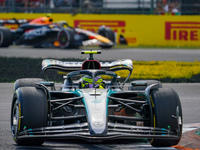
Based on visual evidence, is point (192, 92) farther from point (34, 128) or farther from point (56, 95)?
point (34, 128)

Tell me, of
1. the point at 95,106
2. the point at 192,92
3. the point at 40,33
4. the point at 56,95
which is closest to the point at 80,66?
the point at 56,95

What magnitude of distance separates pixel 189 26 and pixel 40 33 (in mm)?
7177

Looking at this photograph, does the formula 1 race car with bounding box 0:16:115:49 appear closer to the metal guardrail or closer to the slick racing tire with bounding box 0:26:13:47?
the slick racing tire with bounding box 0:26:13:47

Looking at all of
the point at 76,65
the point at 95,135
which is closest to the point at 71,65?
the point at 76,65

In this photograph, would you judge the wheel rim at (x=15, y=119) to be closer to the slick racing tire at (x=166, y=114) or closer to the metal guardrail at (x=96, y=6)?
the slick racing tire at (x=166, y=114)

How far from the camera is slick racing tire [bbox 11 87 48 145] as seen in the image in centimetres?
595

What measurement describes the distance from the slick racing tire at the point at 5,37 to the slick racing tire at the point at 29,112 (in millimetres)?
17129

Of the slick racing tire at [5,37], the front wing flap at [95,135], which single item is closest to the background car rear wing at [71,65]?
the front wing flap at [95,135]

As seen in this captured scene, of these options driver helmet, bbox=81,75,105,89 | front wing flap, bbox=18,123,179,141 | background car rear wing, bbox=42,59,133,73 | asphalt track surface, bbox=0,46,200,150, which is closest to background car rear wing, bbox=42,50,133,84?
background car rear wing, bbox=42,59,133,73

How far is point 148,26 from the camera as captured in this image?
25.6m

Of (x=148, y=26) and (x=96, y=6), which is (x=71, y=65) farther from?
(x=96, y=6)

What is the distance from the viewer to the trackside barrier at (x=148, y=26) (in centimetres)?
2509

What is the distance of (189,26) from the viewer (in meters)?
25.1

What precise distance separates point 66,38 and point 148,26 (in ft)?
16.3
